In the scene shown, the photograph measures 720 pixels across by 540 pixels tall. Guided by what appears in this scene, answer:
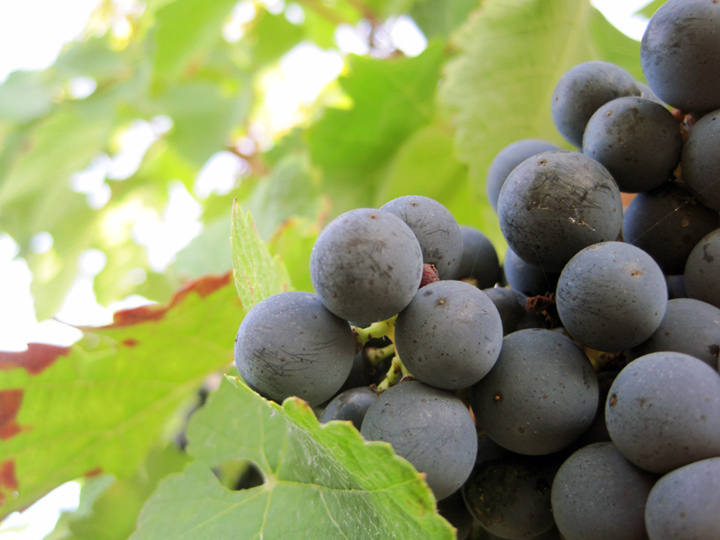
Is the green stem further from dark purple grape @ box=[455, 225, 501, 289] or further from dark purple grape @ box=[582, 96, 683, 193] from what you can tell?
dark purple grape @ box=[582, 96, 683, 193]

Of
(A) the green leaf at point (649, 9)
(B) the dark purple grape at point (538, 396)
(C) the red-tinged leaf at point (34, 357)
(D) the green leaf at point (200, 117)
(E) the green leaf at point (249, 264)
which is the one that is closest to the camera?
(B) the dark purple grape at point (538, 396)

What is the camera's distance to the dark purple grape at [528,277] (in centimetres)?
66

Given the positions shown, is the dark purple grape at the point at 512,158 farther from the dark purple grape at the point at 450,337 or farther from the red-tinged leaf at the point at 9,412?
the red-tinged leaf at the point at 9,412

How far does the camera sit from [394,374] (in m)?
0.60

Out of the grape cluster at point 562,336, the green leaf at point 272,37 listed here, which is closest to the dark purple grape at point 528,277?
the grape cluster at point 562,336

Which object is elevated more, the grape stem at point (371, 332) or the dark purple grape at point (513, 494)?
the grape stem at point (371, 332)

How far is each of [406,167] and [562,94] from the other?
71cm

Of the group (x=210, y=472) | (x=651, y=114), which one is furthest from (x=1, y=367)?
(x=651, y=114)

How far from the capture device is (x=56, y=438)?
39.8 inches

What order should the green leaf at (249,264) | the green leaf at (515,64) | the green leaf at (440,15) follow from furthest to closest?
the green leaf at (440,15)
the green leaf at (515,64)
the green leaf at (249,264)

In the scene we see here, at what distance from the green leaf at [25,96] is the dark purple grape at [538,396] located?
233cm

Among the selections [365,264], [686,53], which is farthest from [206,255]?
[686,53]

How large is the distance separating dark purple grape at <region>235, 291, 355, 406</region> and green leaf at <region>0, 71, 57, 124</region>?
7.23 feet

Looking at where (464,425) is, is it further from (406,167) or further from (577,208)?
(406,167)
